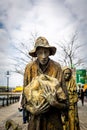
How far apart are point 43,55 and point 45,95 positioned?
511 millimetres

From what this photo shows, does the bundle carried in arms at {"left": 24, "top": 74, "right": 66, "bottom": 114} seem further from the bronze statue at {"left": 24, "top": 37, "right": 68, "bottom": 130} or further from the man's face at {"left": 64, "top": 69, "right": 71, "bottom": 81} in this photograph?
the man's face at {"left": 64, "top": 69, "right": 71, "bottom": 81}

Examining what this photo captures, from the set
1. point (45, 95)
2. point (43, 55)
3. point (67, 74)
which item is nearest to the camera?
point (45, 95)

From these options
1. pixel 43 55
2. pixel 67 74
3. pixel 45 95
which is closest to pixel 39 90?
pixel 45 95

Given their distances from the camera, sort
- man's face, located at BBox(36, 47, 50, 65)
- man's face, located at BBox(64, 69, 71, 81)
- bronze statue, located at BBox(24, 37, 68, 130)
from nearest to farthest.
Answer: bronze statue, located at BBox(24, 37, 68, 130), man's face, located at BBox(36, 47, 50, 65), man's face, located at BBox(64, 69, 71, 81)

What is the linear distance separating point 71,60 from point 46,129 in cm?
2485

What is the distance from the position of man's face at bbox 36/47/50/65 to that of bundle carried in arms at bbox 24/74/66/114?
0.21 meters

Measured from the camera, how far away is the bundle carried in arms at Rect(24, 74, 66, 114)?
293 cm

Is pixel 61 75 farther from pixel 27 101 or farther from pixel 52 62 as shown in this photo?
pixel 27 101

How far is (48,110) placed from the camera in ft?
9.71

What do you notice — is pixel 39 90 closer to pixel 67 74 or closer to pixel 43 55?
pixel 43 55

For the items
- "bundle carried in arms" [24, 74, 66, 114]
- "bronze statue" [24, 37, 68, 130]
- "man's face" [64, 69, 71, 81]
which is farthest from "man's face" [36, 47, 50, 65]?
"man's face" [64, 69, 71, 81]

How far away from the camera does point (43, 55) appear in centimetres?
324

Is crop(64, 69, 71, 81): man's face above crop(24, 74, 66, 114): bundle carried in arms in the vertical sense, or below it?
above

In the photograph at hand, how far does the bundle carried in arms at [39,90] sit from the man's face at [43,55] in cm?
21
